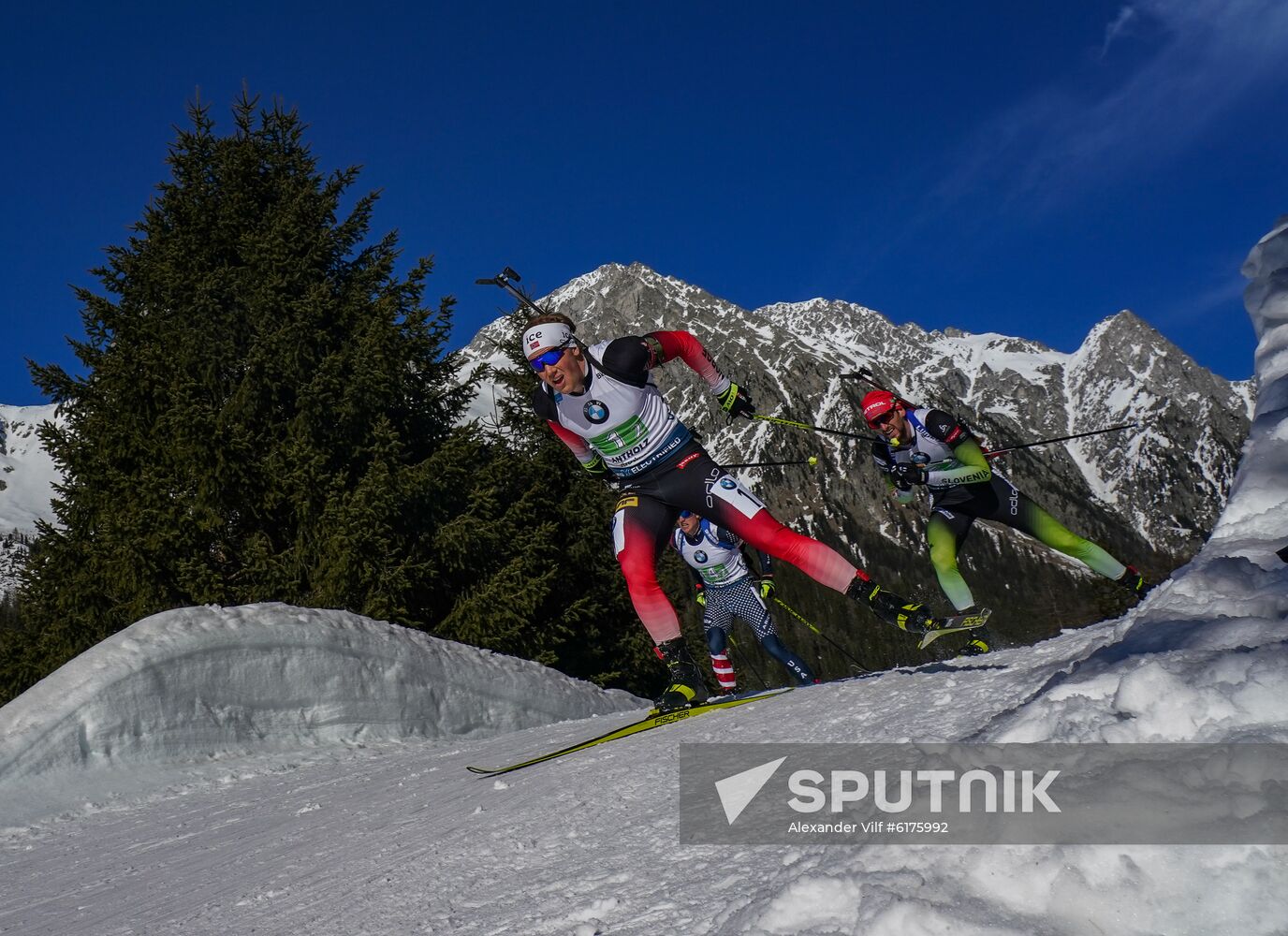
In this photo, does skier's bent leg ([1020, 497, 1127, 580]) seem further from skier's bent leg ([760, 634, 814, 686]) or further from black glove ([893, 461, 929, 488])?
skier's bent leg ([760, 634, 814, 686])

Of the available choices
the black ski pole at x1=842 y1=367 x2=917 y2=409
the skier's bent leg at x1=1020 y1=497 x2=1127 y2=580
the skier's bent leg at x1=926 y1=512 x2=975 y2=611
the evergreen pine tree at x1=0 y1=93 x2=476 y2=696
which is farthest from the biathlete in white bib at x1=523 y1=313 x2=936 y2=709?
the evergreen pine tree at x1=0 y1=93 x2=476 y2=696

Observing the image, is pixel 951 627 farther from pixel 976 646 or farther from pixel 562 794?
pixel 562 794

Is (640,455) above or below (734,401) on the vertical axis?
below

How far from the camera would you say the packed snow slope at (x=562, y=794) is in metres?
1.77

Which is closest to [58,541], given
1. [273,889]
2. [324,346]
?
[324,346]

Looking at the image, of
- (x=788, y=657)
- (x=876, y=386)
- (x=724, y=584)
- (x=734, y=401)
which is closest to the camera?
(x=734, y=401)

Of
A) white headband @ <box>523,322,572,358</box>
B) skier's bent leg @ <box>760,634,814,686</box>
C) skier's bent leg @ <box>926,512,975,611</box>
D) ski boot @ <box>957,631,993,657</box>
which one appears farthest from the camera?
skier's bent leg @ <box>760,634,814,686</box>

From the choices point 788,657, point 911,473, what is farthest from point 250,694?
point 911,473

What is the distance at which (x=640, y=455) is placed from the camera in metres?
5.62

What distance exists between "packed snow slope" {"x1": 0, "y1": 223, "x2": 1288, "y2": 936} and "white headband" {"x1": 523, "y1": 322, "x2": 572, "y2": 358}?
2362mm

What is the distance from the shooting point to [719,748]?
3910mm

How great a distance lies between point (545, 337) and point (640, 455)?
0.93m

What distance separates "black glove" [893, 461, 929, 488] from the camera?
7188 millimetres

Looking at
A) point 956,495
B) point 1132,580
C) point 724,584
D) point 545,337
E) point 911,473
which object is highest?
point 545,337
